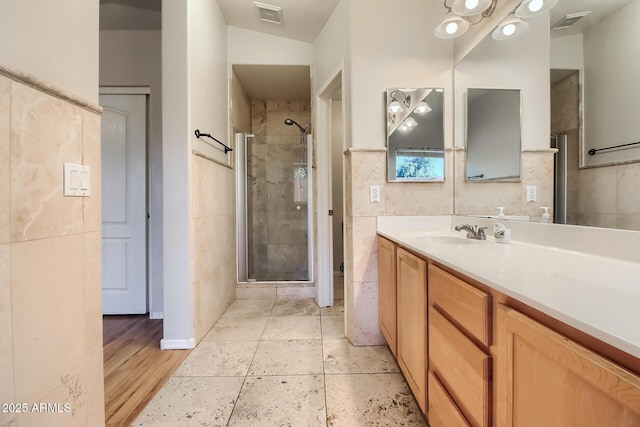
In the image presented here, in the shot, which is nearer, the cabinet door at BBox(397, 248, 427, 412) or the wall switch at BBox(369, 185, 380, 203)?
the cabinet door at BBox(397, 248, 427, 412)

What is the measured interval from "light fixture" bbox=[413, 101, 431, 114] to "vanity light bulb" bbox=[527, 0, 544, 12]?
0.74m

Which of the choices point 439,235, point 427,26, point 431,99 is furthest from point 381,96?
Answer: point 439,235

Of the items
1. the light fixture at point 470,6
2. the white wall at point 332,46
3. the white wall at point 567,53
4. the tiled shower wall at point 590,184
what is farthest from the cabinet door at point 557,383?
the white wall at point 332,46

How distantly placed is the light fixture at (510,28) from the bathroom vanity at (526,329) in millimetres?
972

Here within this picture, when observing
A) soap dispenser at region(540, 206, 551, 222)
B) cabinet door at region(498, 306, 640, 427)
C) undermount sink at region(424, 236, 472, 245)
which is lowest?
cabinet door at region(498, 306, 640, 427)

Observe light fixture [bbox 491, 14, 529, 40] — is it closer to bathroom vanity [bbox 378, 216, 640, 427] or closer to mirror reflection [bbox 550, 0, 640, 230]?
mirror reflection [bbox 550, 0, 640, 230]

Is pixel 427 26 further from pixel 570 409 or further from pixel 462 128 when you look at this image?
pixel 570 409

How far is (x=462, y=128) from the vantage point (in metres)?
1.92

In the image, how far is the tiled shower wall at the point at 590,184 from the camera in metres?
0.90

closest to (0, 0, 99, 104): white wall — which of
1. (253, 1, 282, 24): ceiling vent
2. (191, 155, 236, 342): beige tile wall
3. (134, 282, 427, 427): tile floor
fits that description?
(191, 155, 236, 342): beige tile wall

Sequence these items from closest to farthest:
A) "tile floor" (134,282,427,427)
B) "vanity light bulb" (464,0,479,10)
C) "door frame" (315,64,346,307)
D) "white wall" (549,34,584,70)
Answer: "white wall" (549,34,584,70) → "tile floor" (134,282,427,427) → "vanity light bulb" (464,0,479,10) → "door frame" (315,64,346,307)

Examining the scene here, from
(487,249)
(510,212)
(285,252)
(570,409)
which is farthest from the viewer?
(285,252)

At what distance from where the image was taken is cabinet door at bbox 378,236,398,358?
5.14 ft

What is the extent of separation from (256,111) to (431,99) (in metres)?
2.45
